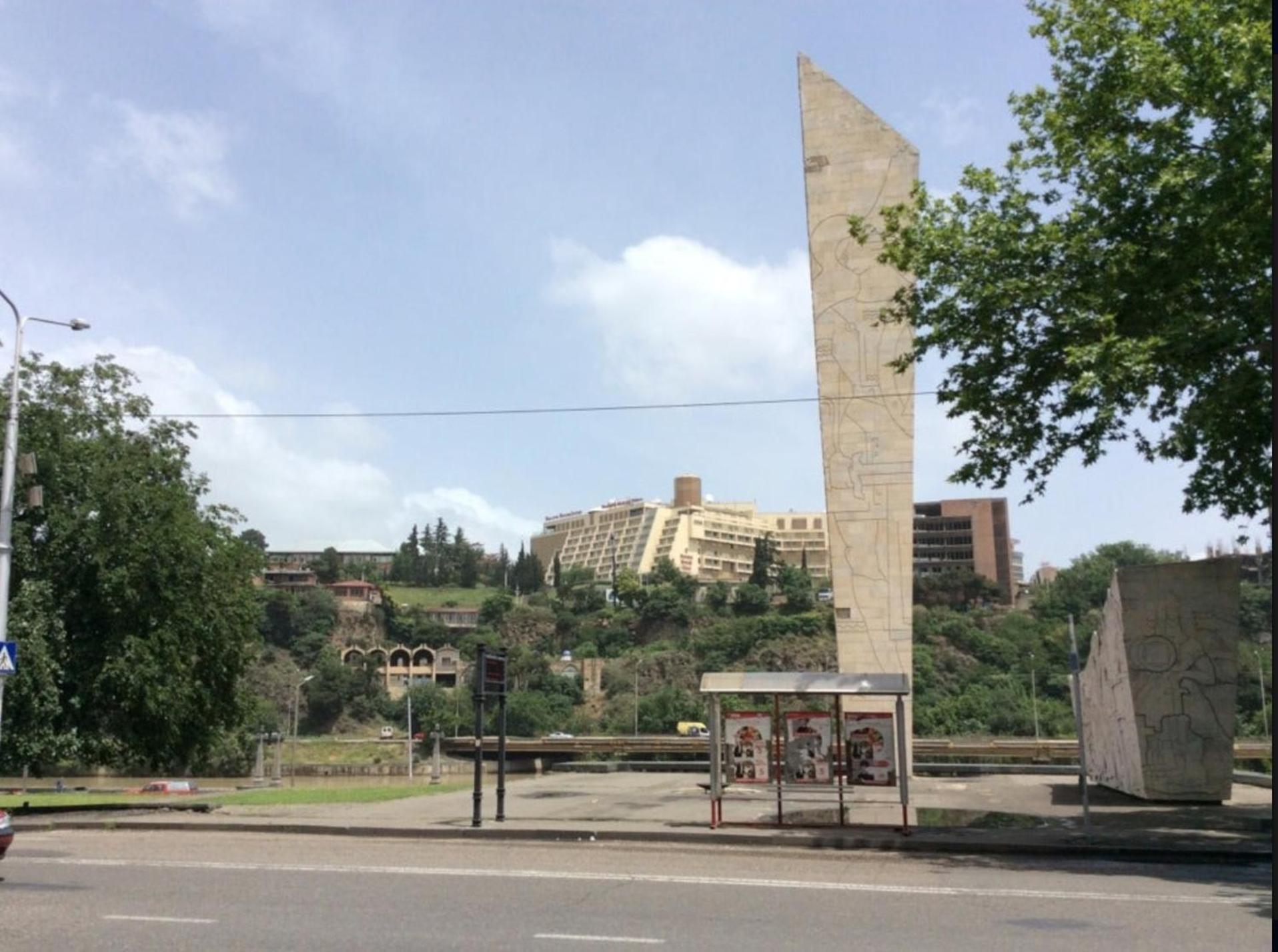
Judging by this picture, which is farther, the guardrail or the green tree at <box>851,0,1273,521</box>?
the guardrail

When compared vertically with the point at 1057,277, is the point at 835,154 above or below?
above

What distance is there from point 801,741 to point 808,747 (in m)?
0.16

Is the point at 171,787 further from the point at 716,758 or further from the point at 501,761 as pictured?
the point at 716,758

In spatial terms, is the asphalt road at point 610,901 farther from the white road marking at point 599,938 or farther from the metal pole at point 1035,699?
the metal pole at point 1035,699

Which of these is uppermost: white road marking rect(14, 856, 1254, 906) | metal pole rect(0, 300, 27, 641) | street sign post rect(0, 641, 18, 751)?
metal pole rect(0, 300, 27, 641)

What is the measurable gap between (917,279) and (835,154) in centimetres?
1949

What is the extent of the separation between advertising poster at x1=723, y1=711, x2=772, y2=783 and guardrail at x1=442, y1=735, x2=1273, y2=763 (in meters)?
26.4

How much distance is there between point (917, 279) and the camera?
2002 centimetres

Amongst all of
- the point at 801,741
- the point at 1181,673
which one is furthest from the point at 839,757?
the point at 1181,673

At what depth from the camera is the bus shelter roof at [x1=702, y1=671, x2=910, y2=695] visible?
60.6ft

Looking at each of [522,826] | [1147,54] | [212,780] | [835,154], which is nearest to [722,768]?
[522,826]

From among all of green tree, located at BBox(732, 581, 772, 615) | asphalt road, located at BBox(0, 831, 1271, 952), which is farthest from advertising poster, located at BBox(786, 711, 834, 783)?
green tree, located at BBox(732, 581, 772, 615)

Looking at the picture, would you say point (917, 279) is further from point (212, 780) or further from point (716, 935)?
point (212, 780)

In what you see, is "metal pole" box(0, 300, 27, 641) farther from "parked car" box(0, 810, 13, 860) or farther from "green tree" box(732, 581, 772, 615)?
"green tree" box(732, 581, 772, 615)
